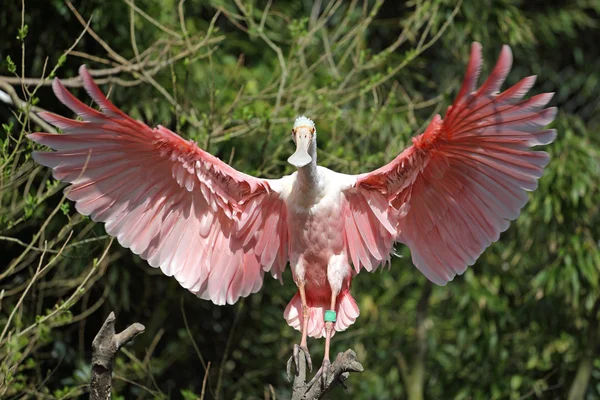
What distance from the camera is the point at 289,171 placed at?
575cm

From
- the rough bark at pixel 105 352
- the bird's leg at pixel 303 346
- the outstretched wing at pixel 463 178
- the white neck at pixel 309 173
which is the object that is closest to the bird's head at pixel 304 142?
the white neck at pixel 309 173

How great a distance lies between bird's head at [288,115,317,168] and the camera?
443 centimetres

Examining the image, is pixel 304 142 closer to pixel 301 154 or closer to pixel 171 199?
pixel 301 154

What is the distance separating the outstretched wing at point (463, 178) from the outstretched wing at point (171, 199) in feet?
1.50

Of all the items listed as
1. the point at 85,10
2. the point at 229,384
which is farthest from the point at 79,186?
the point at 229,384

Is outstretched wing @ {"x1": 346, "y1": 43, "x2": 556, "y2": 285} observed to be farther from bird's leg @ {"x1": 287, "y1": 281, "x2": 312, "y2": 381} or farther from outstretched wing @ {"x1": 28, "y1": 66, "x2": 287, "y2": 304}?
outstretched wing @ {"x1": 28, "y1": 66, "x2": 287, "y2": 304}

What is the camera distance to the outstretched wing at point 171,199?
4281mm

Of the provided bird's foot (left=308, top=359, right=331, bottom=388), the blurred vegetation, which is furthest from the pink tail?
the blurred vegetation

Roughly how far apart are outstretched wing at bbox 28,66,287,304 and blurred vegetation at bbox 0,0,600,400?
83 cm

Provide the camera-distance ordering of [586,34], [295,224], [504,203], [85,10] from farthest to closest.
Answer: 1. [586,34]
2. [85,10]
3. [295,224]
4. [504,203]

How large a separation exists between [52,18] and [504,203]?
3.52 metres

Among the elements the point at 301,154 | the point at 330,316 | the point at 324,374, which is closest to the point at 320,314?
the point at 330,316

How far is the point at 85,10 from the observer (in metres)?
6.45

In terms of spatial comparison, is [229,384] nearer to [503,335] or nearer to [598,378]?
[503,335]
